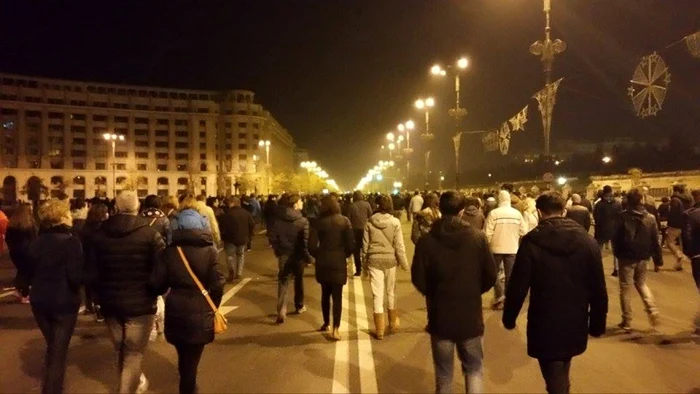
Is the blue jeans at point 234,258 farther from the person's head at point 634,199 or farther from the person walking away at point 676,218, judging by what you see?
the person walking away at point 676,218

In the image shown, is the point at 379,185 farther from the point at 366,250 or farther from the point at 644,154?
the point at 366,250

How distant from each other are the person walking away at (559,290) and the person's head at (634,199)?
452 centimetres

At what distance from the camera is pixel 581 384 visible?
6.11 meters

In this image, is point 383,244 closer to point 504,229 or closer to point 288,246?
point 288,246

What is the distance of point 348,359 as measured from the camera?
23.7 ft

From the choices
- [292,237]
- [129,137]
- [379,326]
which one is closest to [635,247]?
[379,326]

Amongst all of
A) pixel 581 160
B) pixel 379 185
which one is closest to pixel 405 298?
pixel 379 185

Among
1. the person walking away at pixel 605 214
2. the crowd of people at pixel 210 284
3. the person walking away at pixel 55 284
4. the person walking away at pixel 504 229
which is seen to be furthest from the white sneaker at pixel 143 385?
the person walking away at pixel 605 214

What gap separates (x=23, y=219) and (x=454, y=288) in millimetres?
9690

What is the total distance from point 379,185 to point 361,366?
103m

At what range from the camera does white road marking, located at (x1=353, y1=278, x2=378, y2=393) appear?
6219 mm

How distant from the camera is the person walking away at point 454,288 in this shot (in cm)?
468

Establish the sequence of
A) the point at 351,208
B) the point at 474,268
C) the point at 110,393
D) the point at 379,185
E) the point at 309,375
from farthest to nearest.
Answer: the point at 379,185, the point at 351,208, the point at 309,375, the point at 110,393, the point at 474,268

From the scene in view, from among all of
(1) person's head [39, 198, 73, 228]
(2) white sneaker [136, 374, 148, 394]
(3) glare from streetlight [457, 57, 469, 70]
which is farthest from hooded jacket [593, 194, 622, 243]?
(1) person's head [39, 198, 73, 228]
